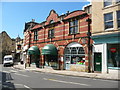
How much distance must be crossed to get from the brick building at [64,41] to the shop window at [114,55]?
2519 millimetres

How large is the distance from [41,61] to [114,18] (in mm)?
14539

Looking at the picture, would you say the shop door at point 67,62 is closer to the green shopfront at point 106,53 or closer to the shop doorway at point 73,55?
the shop doorway at point 73,55

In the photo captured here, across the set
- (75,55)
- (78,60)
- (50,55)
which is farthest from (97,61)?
(50,55)

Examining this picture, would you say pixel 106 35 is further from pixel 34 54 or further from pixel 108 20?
pixel 34 54

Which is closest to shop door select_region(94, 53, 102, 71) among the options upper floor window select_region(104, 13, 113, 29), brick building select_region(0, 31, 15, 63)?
upper floor window select_region(104, 13, 113, 29)

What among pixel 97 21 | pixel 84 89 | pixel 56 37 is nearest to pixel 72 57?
pixel 56 37

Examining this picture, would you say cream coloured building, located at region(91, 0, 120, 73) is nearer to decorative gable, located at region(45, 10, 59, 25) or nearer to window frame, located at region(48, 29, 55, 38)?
decorative gable, located at region(45, 10, 59, 25)

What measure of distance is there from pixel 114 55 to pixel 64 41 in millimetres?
7791

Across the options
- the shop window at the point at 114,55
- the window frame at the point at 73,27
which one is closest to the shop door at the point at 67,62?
the window frame at the point at 73,27

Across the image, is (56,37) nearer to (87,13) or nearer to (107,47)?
(87,13)

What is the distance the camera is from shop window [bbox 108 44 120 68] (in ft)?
51.3

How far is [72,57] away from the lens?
20.1 metres

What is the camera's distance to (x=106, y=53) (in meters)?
16.3

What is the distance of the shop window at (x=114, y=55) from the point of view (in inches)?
616
